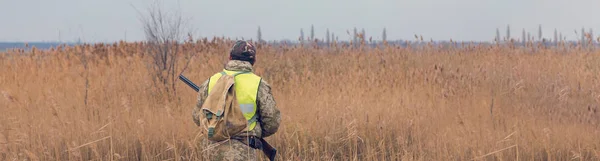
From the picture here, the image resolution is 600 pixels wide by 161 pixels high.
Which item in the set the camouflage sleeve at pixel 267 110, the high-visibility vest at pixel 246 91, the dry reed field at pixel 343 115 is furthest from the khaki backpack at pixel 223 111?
the dry reed field at pixel 343 115

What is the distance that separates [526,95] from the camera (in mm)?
8516

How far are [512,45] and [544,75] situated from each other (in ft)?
13.3

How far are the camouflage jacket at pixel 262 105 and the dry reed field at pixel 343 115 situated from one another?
1.03 metres

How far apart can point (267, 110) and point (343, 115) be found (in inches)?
103

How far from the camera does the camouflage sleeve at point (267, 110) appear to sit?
398 cm

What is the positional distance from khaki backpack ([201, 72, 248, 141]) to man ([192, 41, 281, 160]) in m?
0.07

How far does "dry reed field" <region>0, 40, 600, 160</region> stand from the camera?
5762 millimetres

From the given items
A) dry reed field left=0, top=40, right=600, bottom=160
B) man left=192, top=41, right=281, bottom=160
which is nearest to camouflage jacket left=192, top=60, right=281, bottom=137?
man left=192, top=41, right=281, bottom=160

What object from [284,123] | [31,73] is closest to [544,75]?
[284,123]

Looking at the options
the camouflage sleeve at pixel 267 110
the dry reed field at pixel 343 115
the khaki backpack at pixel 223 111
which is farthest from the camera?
the dry reed field at pixel 343 115

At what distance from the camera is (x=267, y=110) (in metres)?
4.01

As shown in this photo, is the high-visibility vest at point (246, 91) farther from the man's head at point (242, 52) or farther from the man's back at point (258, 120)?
the man's head at point (242, 52)

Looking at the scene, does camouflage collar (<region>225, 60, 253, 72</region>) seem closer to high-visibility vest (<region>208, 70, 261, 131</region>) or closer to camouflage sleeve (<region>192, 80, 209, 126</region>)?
high-visibility vest (<region>208, 70, 261, 131</region>)

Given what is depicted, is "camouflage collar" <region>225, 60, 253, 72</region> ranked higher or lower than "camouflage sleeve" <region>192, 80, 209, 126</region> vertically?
higher
